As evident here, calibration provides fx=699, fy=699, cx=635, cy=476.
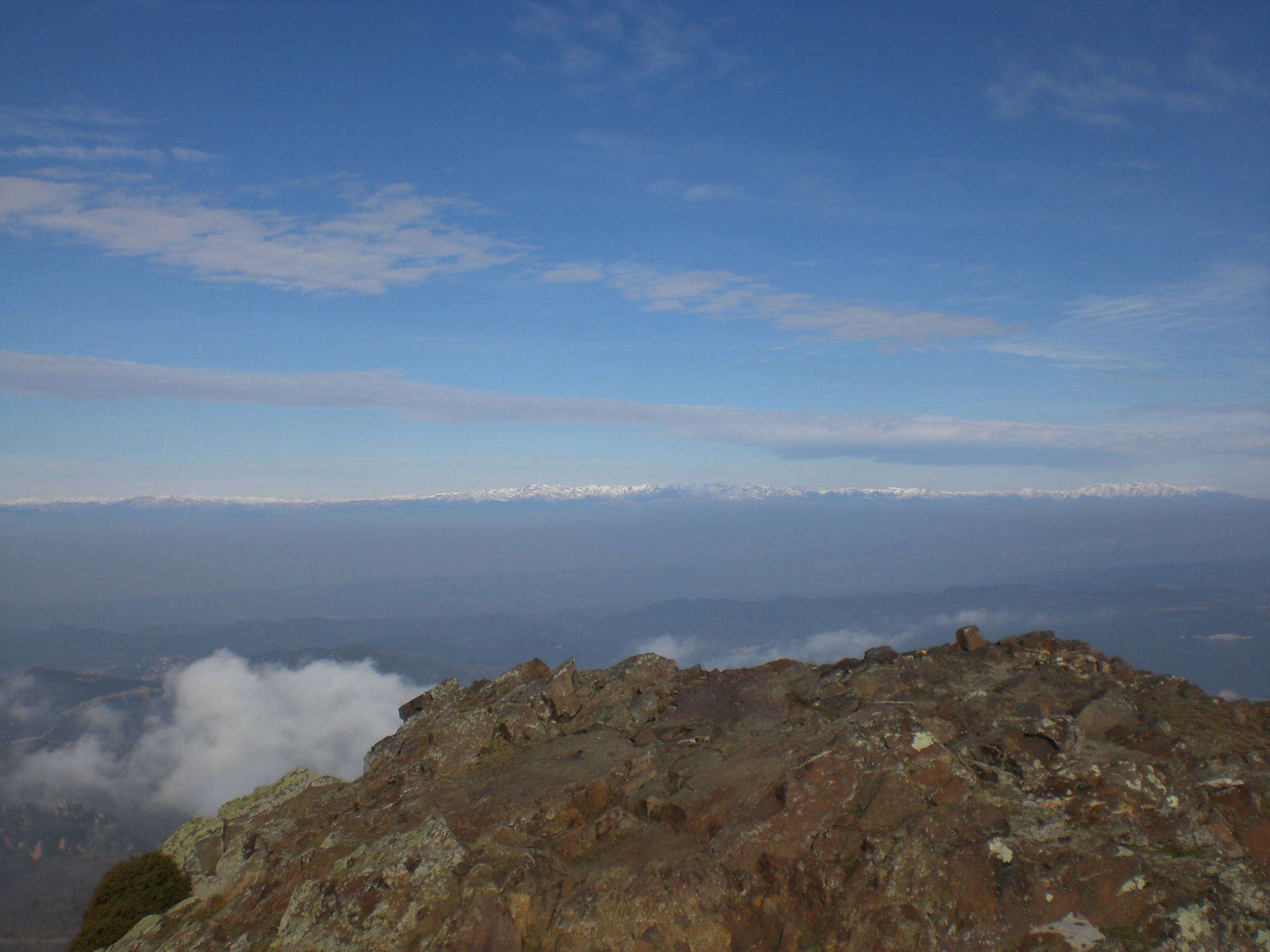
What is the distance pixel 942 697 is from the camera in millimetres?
22922

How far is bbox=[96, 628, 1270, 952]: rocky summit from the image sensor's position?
13.7 metres

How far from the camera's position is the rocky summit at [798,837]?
44.9ft

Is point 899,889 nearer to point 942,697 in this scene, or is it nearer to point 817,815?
point 817,815

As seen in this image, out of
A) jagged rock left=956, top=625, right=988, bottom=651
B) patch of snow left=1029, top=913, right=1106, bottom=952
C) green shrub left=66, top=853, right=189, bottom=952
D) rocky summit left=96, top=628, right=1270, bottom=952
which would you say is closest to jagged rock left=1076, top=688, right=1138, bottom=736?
rocky summit left=96, top=628, right=1270, bottom=952

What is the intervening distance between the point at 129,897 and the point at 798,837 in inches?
856

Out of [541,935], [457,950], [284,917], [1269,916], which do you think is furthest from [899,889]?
[284,917]

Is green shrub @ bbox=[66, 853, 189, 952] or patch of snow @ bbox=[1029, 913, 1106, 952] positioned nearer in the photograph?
patch of snow @ bbox=[1029, 913, 1106, 952]

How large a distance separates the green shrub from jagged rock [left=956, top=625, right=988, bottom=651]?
28.7 metres

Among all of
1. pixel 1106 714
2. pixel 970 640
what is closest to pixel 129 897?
pixel 1106 714

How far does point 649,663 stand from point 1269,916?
1900 centimetres

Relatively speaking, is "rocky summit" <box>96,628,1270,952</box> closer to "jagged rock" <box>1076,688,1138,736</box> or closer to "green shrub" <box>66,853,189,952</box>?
"jagged rock" <box>1076,688,1138,736</box>

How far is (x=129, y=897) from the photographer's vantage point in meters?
22.5

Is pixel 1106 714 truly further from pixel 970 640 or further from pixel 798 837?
pixel 798 837

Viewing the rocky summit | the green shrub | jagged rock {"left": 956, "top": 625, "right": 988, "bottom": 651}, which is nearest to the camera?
the rocky summit
